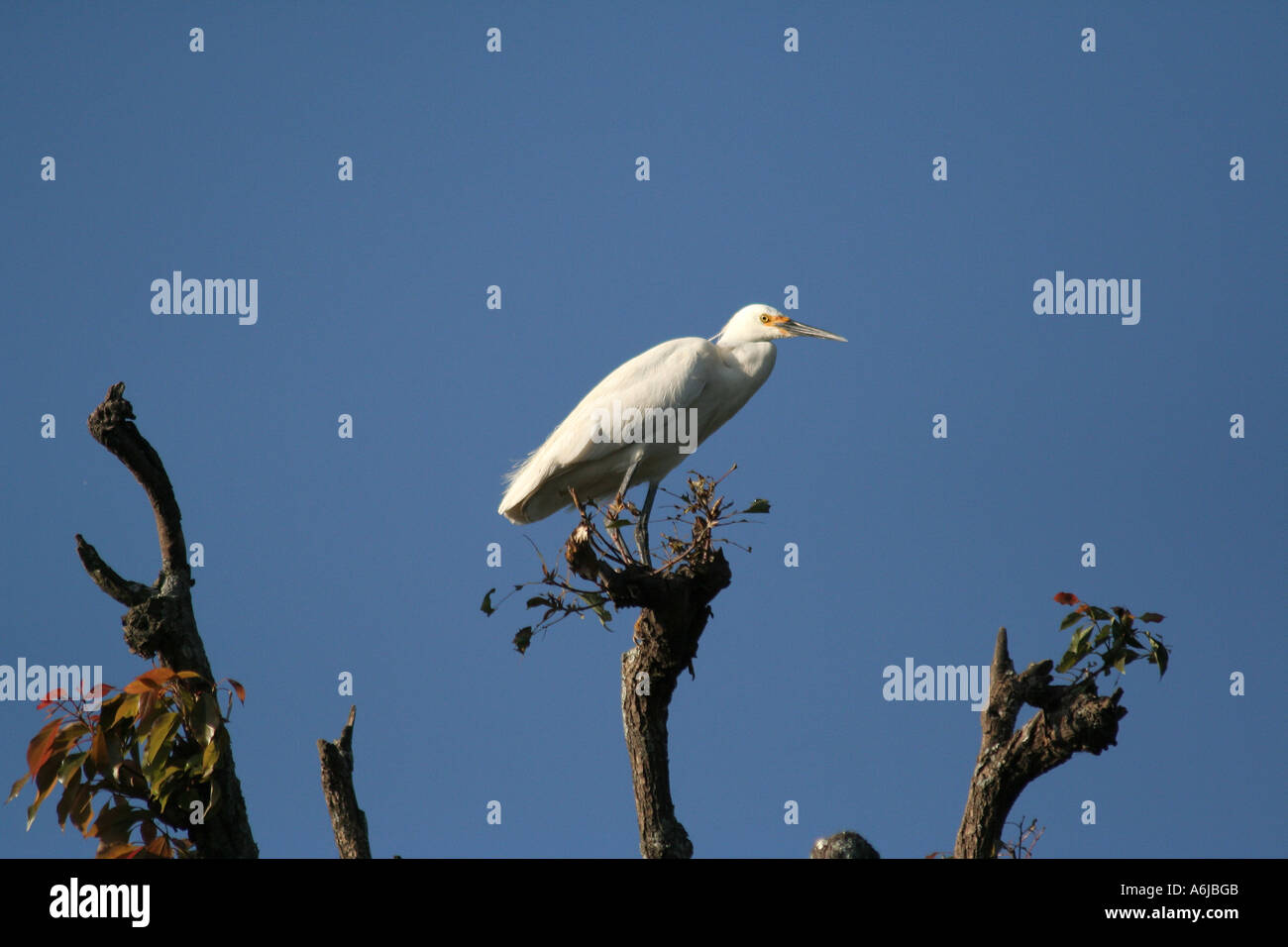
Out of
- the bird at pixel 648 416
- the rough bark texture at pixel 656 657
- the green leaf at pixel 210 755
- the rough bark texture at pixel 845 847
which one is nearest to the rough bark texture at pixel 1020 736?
the rough bark texture at pixel 845 847

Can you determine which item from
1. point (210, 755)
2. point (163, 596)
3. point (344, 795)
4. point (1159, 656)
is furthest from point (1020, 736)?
point (163, 596)

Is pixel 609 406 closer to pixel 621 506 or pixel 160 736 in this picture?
pixel 621 506

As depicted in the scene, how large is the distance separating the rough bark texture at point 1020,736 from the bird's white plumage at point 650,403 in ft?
9.76

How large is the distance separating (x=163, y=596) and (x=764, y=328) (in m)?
4.78

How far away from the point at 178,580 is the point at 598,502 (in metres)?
3.37

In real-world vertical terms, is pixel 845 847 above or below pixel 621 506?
below

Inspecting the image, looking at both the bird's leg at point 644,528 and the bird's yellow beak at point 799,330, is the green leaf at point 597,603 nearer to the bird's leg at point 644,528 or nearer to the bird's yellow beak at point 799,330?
the bird's leg at point 644,528

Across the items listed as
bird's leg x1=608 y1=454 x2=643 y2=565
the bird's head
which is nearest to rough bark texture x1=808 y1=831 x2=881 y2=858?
bird's leg x1=608 y1=454 x2=643 y2=565

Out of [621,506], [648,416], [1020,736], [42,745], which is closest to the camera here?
[42,745]

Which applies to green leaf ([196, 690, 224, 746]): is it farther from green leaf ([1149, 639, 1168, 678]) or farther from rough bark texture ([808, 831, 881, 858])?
green leaf ([1149, 639, 1168, 678])

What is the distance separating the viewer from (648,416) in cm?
855
